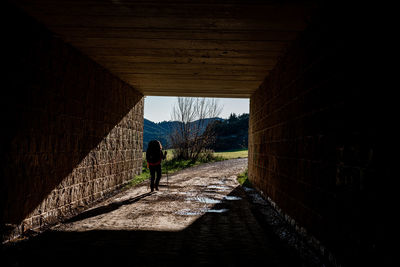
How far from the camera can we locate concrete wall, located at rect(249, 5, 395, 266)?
7.50 feet

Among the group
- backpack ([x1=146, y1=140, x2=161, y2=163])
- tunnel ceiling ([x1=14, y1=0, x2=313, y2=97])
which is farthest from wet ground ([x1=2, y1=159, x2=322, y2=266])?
tunnel ceiling ([x1=14, y1=0, x2=313, y2=97])

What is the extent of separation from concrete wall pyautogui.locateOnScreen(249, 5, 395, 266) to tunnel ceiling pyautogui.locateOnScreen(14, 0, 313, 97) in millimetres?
520

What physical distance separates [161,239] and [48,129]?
247 centimetres

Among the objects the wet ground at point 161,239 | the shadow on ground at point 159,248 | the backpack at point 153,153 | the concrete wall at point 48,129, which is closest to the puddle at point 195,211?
the wet ground at point 161,239

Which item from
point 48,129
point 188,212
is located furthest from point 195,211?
point 48,129

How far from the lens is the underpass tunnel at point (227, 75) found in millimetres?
2559

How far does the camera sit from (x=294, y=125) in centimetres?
466

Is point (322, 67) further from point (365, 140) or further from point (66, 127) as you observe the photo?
point (66, 127)

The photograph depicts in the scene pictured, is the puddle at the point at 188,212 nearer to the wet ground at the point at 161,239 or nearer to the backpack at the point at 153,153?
the wet ground at the point at 161,239

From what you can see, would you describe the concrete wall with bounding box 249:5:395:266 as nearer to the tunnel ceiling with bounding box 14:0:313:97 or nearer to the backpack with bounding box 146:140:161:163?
the tunnel ceiling with bounding box 14:0:313:97

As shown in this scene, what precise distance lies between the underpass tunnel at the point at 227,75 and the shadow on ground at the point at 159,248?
467 mm

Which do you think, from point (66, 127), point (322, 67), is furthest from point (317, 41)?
point (66, 127)

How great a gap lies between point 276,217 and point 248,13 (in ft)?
11.6

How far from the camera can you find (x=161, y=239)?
3.93m
